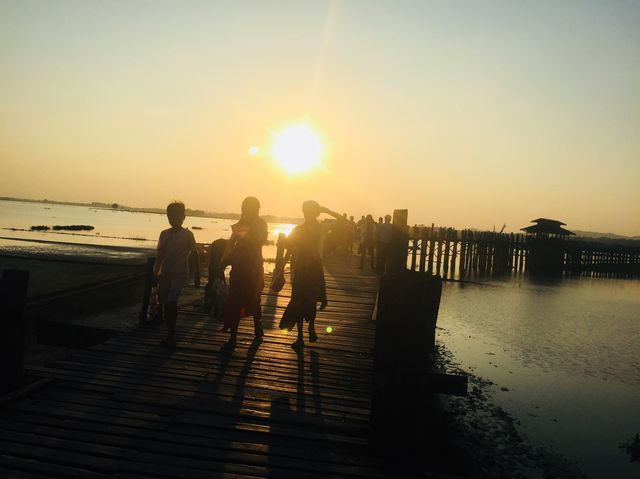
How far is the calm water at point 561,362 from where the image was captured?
7.86 m

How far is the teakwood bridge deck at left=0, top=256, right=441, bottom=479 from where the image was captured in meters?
3.44

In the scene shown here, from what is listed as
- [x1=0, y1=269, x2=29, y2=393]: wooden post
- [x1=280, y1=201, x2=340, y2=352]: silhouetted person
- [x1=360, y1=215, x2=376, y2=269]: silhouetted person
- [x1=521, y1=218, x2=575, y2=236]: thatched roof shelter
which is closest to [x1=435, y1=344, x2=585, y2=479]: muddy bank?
[x1=280, y1=201, x2=340, y2=352]: silhouetted person

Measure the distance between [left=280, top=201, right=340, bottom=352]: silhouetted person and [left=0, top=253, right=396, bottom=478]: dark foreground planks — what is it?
472 millimetres

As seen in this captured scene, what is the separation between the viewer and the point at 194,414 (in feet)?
14.1

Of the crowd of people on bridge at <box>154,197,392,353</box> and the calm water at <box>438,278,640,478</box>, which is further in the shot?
the calm water at <box>438,278,640,478</box>

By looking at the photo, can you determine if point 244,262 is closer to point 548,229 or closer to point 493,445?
point 493,445

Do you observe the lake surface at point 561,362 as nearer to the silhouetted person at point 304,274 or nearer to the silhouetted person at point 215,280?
the silhouetted person at point 304,274

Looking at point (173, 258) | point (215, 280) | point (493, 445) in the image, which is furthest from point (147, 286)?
point (493, 445)

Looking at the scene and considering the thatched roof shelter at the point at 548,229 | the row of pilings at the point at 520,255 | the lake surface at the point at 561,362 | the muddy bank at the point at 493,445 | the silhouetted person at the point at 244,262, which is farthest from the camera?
the thatched roof shelter at the point at 548,229

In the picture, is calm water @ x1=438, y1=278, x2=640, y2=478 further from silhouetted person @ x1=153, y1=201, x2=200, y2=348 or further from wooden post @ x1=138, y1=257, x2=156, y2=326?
wooden post @ x1=138, y1=257, x2=156, y2=326

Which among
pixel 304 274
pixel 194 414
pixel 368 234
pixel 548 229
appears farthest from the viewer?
pixel 548 229

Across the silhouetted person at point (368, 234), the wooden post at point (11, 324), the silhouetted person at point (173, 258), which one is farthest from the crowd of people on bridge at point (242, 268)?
the silhouetted person at point (368, 234)

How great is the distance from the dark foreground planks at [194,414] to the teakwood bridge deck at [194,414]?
0.4 inches

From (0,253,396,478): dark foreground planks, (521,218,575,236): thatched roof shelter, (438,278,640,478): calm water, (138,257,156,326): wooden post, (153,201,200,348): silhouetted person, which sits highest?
(521,218,575,236): thatched roof shelter
